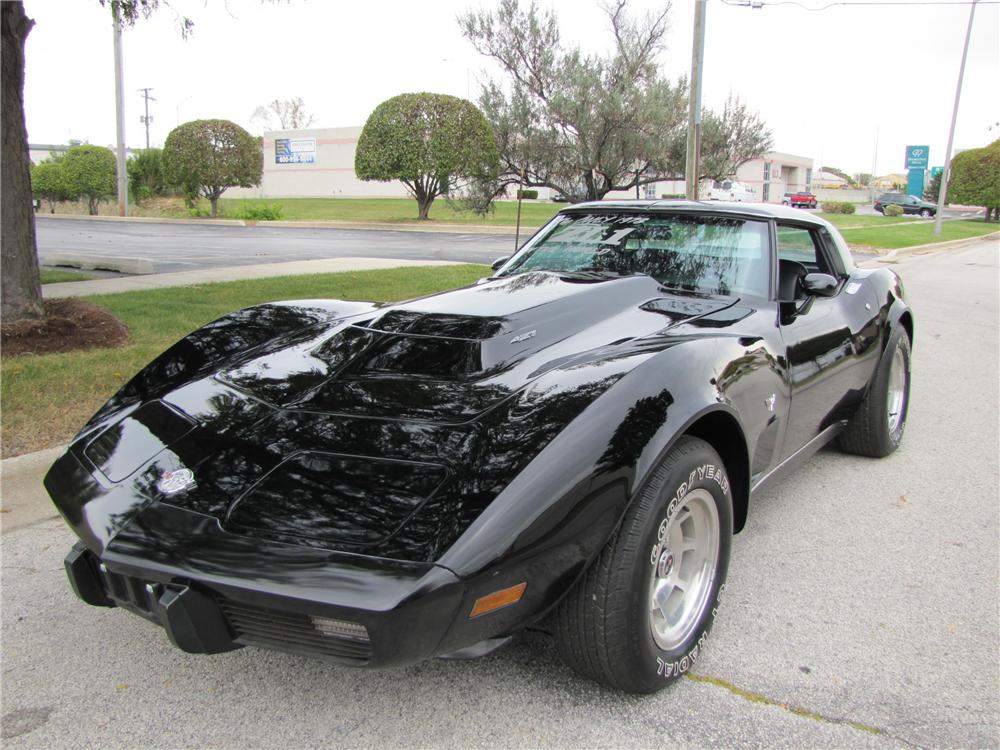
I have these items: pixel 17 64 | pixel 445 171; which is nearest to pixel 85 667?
pixel 17 64

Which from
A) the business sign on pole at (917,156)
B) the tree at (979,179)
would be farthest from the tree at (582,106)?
the business sign on pole at (917,156)

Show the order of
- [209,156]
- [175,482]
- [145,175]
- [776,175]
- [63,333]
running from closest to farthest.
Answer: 1. [175,482]
2. [63,333]
3. [209,156]
4. [145,175]
5. [776,175]

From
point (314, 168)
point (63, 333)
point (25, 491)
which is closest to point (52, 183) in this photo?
point (314, 168)

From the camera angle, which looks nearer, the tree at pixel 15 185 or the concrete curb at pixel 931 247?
the tree at pixel 15 185

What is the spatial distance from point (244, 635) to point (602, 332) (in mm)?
1642

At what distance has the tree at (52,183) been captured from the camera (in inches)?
1437

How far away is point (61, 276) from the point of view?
11008 millimetres

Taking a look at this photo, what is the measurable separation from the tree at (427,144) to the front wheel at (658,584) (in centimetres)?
2528

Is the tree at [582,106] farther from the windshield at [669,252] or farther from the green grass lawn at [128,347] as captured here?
the windshield at [669,252]

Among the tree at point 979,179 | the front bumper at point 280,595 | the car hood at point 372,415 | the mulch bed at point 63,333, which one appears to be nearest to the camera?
the front bumper at point 280,595

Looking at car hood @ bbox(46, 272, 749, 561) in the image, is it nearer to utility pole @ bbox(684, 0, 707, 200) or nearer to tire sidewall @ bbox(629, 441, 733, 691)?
tire sidewall @ bbox(629, 441, 733, 691)

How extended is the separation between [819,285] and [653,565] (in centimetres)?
189

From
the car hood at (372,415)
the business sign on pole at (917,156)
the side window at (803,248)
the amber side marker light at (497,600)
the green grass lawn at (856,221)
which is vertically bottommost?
the amber side marker light at (497,600)

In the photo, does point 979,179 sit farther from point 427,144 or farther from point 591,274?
point 591,274
